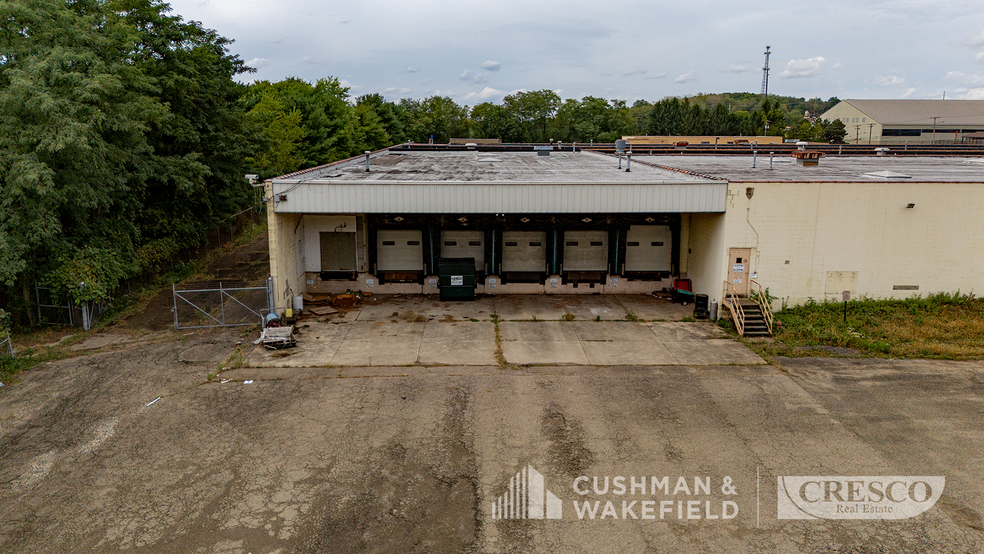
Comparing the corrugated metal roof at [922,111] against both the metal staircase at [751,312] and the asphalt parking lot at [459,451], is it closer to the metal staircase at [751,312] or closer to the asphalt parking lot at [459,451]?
the metal staircase at [751,312]

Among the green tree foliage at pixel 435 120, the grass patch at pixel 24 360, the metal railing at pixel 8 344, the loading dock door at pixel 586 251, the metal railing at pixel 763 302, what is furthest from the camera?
the green tree foliage at pixel 435 120

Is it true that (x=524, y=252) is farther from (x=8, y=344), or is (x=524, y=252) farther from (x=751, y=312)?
(x=8, y=344)

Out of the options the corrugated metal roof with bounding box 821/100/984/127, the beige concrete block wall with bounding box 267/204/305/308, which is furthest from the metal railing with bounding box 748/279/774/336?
the corrugated metal roof with bounding box 821/100/984/127

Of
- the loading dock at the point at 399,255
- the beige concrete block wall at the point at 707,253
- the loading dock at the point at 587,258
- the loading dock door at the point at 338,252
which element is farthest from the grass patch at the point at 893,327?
the loading dock door at the point at 338,252

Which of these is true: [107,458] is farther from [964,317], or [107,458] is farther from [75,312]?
[964,317]

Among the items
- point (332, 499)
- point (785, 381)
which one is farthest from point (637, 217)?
point (332, 499)

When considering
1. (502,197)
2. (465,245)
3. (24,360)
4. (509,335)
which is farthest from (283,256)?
(509,335)

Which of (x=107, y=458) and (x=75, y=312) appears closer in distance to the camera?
(x=107, y=458)
